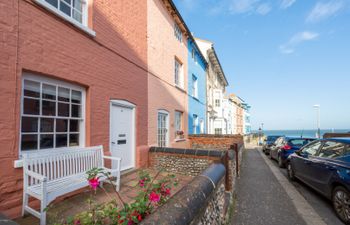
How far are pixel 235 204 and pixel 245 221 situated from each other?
796 millimetres

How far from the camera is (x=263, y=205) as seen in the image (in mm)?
4371

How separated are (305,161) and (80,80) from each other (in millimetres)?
6491

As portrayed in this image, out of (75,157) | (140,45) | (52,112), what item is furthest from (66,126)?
(140,45)

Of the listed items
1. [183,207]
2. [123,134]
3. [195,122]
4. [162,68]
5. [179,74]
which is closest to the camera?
[183,207]

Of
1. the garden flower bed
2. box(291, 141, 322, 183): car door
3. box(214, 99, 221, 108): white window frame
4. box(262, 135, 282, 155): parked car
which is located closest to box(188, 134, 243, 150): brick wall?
box(262, 135, 282, 155): parked car

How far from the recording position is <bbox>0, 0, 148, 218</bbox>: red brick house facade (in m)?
3.05

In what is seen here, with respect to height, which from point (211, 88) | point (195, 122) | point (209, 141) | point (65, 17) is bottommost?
point (209, 141)

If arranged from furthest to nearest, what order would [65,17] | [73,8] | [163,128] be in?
[163,128] < [73,8] < [65,17]

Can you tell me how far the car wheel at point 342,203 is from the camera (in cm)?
349

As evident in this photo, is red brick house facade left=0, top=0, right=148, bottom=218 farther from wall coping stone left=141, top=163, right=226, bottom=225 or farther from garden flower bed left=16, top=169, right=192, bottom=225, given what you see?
wall coping stone left=141, top=163, right=226, bottom=225

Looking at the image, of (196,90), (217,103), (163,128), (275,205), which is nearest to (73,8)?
(163,128)

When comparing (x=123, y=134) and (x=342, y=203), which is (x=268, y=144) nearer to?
(x=342, y=203)

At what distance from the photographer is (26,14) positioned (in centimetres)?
333

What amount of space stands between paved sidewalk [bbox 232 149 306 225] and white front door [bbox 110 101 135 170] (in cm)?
363
